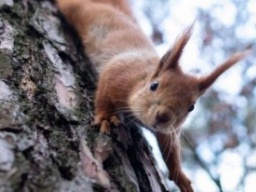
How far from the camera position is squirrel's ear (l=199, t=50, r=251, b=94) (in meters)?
2.47

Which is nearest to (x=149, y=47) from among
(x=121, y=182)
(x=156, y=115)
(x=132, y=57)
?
(x=132, y=57)

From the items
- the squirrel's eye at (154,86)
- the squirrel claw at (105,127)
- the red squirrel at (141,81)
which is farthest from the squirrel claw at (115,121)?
the squirrel's eye at (154,86)

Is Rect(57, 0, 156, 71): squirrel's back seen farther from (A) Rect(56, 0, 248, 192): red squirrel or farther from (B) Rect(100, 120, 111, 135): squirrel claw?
(B) Rect(100, 120, 111, 135): squirrel claw

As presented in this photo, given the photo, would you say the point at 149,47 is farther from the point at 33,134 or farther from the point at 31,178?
the point at 31,178

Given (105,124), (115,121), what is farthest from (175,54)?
(105,124)

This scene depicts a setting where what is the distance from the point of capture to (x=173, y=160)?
2684 millimetres

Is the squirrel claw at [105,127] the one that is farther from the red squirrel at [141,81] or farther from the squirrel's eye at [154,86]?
the squirrel's eye at [154,86]

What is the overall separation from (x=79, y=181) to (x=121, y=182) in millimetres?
301

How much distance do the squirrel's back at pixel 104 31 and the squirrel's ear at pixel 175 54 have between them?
51 cm

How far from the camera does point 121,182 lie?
169 cm

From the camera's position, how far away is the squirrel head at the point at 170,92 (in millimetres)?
2488

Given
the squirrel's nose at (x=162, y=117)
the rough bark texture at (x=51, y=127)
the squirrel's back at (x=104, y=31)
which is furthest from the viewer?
the squirrel's back at (x=104, y=31)

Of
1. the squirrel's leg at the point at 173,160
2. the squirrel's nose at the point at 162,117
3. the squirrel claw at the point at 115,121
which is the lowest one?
the squirrel's leg at the point at 173,160

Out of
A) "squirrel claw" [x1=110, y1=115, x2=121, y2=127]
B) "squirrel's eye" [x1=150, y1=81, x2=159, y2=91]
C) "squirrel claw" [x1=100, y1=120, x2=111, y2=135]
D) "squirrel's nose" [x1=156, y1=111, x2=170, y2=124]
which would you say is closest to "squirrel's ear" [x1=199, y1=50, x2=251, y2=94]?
"squirrel's eye" [x1=150, y1=81, x2=159, y2=91]
